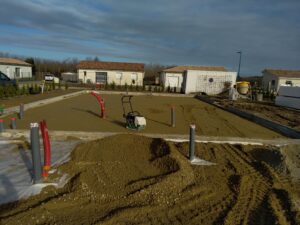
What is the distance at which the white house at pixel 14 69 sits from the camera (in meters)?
35.2

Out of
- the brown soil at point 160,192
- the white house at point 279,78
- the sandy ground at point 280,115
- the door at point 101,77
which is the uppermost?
the white house at point 279,78

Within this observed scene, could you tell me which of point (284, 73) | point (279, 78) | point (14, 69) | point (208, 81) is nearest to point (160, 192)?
point (208, 81)

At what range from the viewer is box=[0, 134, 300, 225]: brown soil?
3367mm

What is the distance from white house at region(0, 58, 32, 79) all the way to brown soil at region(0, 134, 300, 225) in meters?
34.9

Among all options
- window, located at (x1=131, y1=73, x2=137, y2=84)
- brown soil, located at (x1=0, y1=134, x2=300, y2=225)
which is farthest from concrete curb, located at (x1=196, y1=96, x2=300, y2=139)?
window, located at (x1=131, y1=73, x2=137, y2=84)

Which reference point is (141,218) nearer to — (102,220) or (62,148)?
(102,220)

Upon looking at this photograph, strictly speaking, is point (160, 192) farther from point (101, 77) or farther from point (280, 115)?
point (101, 77)

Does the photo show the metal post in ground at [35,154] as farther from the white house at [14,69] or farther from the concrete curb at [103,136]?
the white house at [14,69]

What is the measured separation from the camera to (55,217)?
3295mm

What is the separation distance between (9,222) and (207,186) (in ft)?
9.65

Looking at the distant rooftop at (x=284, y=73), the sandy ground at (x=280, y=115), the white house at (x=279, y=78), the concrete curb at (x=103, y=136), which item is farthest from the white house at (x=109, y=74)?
the concrete curb at (x=103, y=136)

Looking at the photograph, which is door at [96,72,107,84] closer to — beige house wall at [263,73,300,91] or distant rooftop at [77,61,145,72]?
distant rooftop at [77,61,145,72]

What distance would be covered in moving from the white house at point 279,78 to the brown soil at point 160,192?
3599cm

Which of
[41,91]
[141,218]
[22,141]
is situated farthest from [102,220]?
[41,91]
